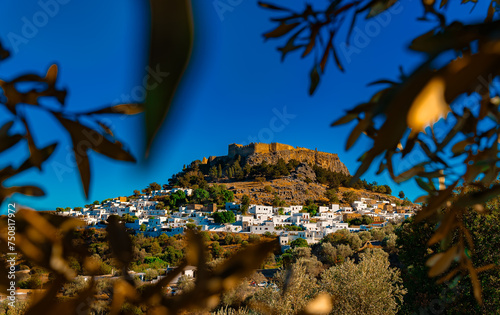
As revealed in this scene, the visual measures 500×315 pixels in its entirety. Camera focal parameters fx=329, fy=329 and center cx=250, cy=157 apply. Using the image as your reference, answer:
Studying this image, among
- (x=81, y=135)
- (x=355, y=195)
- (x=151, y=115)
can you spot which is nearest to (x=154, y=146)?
(x=151, y=115)

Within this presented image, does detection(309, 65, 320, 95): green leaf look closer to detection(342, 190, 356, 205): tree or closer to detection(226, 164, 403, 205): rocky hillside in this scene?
detection(226, 164, 403, 205): rocky hillside

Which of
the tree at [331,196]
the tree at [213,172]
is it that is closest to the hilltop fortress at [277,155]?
the tree at [213,172]

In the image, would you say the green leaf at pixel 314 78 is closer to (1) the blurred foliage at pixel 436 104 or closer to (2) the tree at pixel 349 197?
(1) the blurred foliage at pixel 436 104

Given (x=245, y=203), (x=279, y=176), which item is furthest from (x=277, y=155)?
(x=245, y=203)

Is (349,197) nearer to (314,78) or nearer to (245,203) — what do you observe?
(245,203)

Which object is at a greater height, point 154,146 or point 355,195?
point 355,195

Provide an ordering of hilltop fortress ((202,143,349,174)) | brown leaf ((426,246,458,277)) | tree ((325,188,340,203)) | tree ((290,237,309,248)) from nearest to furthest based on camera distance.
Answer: brown leaf ((426,246,458,277)) → tree ((290,237,309,248)) → tree ((325,188,340,203)) → hilltop fortress ((202,143,349,174))

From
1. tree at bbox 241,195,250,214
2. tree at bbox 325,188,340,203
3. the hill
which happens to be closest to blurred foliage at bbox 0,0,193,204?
tree at bbox 241,195,250,214

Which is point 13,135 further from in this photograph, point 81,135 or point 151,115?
point 151,115
